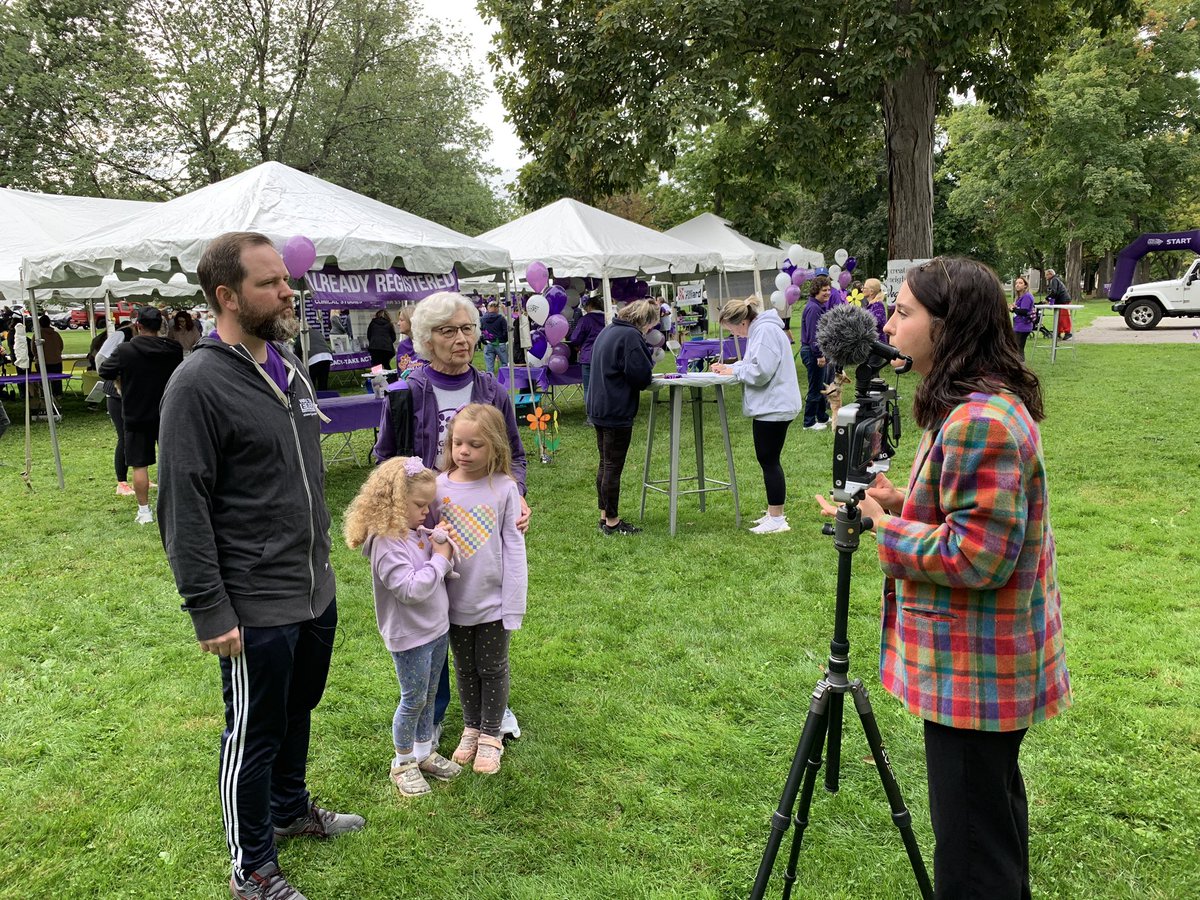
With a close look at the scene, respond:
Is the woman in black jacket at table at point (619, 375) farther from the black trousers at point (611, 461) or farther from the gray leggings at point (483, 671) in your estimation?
the gray leggings at point (483, 671)

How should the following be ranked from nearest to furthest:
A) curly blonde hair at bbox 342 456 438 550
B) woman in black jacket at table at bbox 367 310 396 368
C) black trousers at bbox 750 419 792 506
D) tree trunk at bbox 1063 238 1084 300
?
curly blonde hair at bbox 342 456 438 550, black trousers at bbox 750 419 792 506, woman in black jacket at table at bbox 367 310 396 368, tree trunk at bbox 1063 238 1084 300

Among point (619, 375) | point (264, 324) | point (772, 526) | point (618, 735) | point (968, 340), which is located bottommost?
point (618, 735)

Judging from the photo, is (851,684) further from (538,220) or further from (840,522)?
(538,220)

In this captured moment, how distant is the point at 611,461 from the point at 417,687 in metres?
3.27

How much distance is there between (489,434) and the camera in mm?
2787

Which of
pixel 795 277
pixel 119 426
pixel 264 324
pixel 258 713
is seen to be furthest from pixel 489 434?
pixel 795 277

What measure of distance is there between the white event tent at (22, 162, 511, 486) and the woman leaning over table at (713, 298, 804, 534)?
345cm

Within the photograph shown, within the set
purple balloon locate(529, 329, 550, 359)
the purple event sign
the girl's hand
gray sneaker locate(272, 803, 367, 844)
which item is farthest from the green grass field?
purple balloon locate(529, 329, 550, 359)

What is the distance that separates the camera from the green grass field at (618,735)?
8.16ft

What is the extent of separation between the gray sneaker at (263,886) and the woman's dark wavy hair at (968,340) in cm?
229

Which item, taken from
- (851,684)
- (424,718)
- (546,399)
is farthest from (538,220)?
(851,684)

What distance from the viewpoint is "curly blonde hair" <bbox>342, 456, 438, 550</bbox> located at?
2.61 meters

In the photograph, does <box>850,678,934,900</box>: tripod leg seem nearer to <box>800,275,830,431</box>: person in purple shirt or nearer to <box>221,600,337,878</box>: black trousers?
<box>221,600,337,878</box>: black trousers

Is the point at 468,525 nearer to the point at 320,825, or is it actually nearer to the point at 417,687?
→ the point at 417,687
